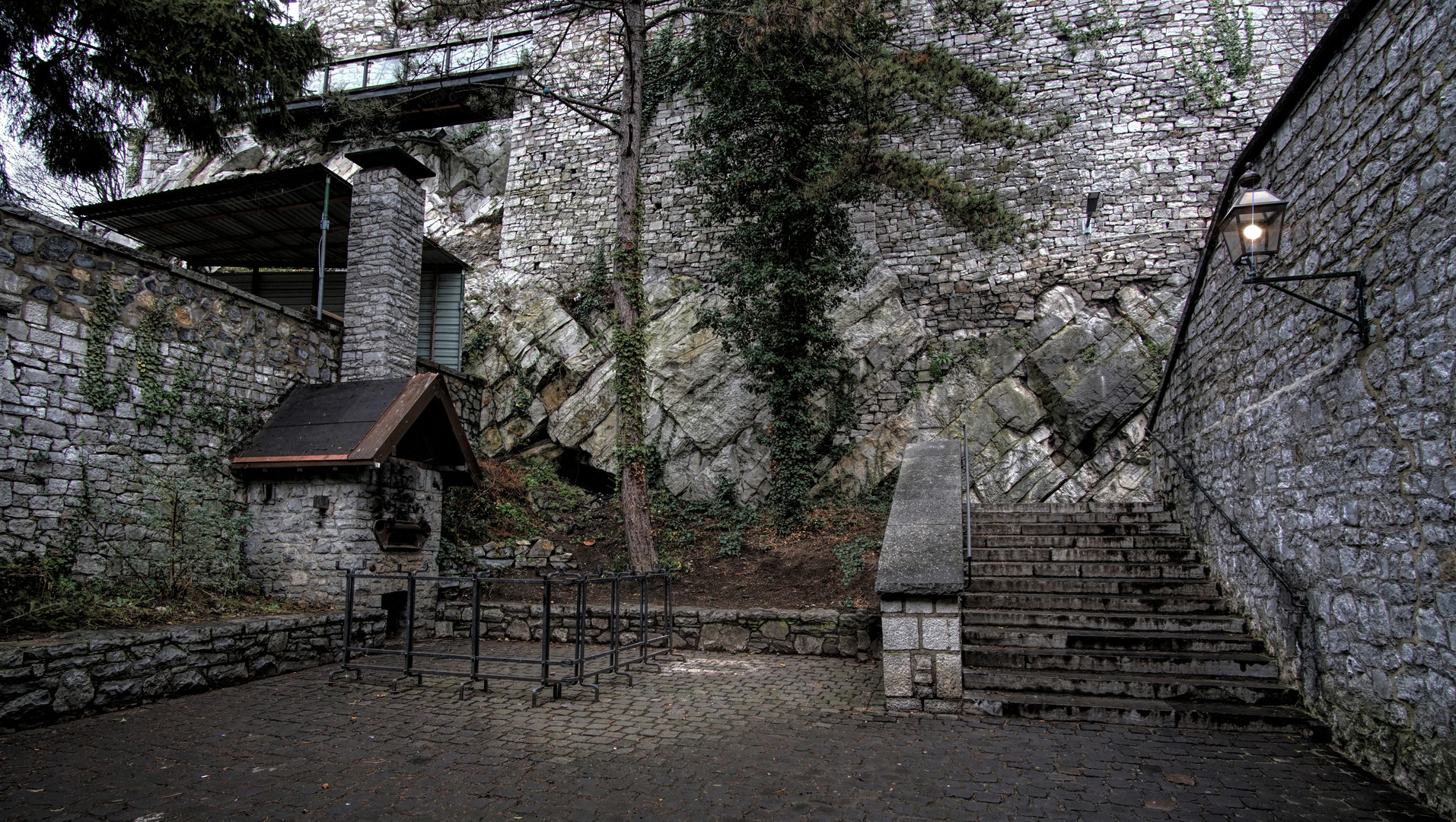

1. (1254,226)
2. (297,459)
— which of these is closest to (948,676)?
(1254,226)

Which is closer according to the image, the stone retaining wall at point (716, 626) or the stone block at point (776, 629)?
the stone retaining wall at point (716, 626)

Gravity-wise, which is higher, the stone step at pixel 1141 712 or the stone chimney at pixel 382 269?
the stone chimney at pixel 382 269

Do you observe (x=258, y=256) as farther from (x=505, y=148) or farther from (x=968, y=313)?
(x=968, y=313)

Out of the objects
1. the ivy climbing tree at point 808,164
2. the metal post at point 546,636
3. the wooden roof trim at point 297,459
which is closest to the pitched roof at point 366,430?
the wooden roof trim at point 297,459

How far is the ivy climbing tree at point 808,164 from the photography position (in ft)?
36.0

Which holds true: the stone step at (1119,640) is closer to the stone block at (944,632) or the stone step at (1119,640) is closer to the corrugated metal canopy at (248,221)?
the stone block at (944,632)

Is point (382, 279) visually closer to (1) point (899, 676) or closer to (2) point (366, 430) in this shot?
(2) point (366, 430)

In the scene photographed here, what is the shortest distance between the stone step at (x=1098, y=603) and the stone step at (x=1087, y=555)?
579mm

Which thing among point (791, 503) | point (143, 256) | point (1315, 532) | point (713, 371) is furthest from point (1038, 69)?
point (143, 256)

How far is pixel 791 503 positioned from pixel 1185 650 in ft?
19.7

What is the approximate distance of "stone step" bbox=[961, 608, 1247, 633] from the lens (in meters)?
5.24

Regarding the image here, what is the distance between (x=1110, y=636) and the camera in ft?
16.8

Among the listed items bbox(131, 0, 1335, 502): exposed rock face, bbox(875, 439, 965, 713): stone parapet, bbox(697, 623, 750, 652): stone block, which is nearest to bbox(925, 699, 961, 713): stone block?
bbox(875, 439, 965, 713): stone parapet

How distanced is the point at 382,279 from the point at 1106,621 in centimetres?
915
